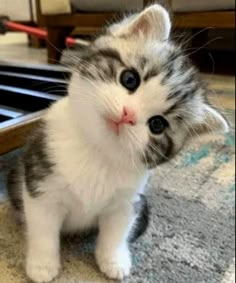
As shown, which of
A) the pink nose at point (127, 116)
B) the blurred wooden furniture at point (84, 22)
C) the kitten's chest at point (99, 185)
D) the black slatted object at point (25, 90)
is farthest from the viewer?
the blurred wooden furniture at point (84, 22)

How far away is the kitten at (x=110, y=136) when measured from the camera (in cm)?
61

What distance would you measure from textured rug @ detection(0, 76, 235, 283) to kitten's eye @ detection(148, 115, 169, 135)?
20cm

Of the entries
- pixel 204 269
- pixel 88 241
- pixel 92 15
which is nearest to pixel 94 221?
pixel 88 241

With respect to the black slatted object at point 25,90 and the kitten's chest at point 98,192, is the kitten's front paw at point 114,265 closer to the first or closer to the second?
the kitten's chest at point 98,192

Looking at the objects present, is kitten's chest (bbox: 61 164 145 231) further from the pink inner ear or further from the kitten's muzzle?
the pink inner ear

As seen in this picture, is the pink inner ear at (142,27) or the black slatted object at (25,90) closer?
the pink inner ear at (142,27)

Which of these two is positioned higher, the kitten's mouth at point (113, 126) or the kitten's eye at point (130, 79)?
the kitten's eye at point (130, 79)

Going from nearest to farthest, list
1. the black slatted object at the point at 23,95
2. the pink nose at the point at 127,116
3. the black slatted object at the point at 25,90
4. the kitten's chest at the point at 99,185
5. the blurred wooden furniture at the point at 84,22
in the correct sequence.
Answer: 1. the pink nose at the point at 127,116
2. the kitten's chest at the point at 99,185
3. the black slatted object at the point at 23,95
4. the black slatted object at the point at 25,90
5. the blurred wooden furniture at the point at 84,22

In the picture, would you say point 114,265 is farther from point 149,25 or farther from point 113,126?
point 149,25

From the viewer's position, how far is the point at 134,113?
1.91 ft

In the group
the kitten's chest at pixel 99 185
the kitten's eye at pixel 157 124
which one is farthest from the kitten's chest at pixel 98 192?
the kitten's eye at pixel 157 124

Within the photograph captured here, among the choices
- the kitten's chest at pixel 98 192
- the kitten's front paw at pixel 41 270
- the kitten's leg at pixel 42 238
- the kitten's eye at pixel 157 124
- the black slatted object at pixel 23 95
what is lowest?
the kitten's front paw at pixel 41 270

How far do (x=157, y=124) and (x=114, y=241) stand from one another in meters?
0.25

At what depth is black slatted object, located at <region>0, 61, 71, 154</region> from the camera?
2.65ft
